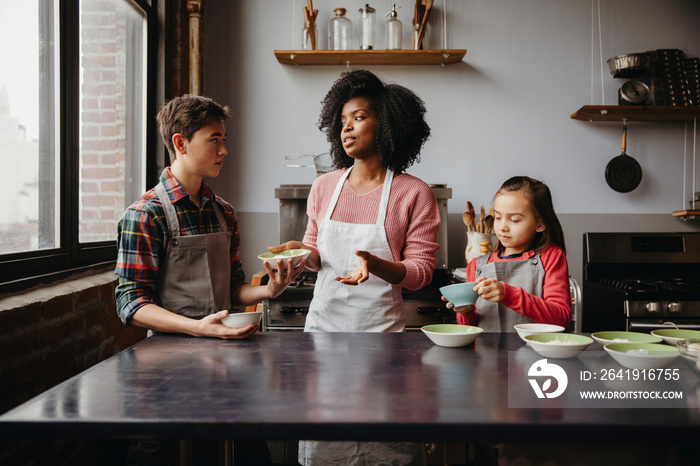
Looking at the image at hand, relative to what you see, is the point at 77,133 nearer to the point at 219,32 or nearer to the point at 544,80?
the point at 219,32

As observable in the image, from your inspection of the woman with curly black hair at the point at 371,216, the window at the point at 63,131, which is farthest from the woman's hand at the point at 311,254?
the window at the point at 63,131

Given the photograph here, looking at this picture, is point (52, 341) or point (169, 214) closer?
point (169, 214)

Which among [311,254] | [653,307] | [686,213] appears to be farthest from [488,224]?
[311,254]

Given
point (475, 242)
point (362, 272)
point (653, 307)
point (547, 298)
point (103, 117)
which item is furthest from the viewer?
point (475, 242)

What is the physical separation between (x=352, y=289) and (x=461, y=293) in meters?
0.50

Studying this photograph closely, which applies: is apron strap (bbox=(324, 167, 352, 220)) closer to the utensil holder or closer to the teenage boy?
the teenage boy

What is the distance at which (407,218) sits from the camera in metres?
1.78

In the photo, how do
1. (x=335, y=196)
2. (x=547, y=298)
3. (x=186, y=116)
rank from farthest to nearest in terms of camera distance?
(x=335, y=196), (x=547, y=298), (x=186, y=116)

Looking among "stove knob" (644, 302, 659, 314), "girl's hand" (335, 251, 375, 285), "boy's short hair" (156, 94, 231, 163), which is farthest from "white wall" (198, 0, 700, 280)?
"girl's hand" (335, 251, 375, 285)

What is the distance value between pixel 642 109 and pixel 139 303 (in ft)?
9.81

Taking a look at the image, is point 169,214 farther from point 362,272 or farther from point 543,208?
point 543,208

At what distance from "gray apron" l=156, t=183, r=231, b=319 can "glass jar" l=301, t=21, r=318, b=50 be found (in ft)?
6.17

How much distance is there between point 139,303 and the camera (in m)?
1.41

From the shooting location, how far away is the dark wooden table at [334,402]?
846 mm
